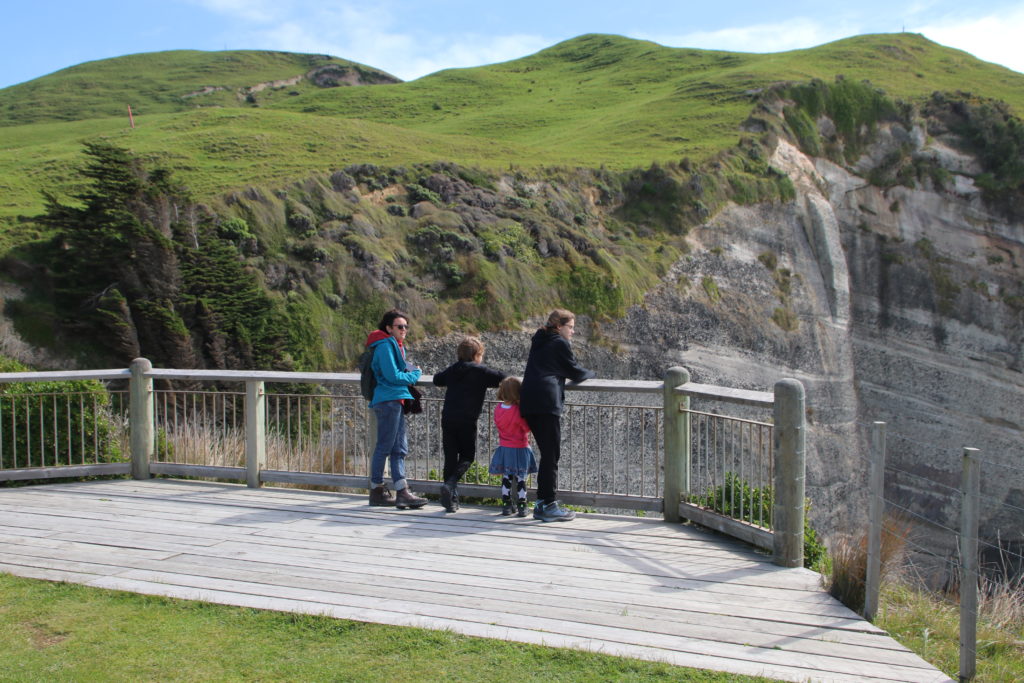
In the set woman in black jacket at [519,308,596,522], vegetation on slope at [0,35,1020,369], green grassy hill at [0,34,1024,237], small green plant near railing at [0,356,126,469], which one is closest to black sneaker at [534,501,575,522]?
woman in black jacket at [519,308,596,522]

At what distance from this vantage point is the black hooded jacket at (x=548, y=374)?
7.37 metres

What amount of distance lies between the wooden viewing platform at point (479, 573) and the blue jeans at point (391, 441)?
0.40 meters

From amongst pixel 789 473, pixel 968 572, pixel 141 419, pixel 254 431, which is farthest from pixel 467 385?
pixel 968 572

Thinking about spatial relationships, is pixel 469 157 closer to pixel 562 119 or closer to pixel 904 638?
pixel 562 119

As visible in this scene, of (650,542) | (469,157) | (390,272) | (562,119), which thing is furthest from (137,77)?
(650,542)

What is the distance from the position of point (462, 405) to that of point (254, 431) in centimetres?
273

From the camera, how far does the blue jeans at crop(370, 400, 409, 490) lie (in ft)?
26.1

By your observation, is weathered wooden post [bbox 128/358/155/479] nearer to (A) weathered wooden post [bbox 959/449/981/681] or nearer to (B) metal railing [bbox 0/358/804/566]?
(B) metal railing [bbox 0/358/804/566]

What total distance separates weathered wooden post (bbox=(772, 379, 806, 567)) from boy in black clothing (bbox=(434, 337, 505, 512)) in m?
2.80

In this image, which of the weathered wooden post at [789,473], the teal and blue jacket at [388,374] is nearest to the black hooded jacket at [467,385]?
the teal and blue jacket at [388,374]

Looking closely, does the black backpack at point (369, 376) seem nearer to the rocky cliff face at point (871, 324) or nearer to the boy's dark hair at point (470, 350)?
the boy's dark hair at point (470, 350)

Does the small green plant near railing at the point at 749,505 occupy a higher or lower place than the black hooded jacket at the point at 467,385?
lower

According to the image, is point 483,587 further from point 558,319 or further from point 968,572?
point 968,572

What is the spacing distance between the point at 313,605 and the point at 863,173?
147 feet
